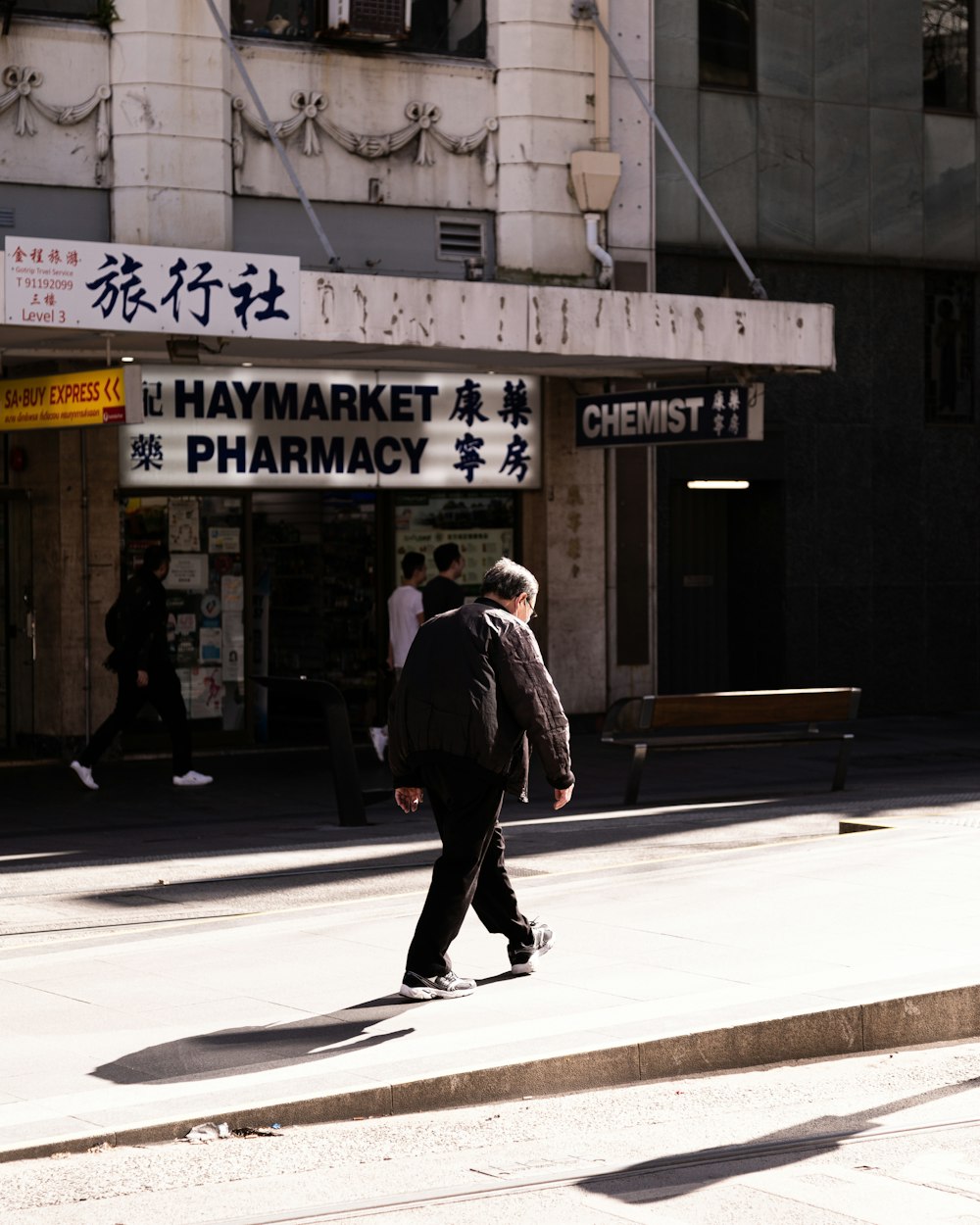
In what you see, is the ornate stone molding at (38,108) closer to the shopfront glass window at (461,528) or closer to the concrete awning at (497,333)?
the concrete awning at (497,333)

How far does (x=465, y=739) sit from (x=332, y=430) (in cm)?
1046

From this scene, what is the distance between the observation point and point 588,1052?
6461mm

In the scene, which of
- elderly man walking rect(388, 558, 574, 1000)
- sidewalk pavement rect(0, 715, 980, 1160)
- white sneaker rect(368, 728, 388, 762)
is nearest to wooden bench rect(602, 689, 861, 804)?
white sneaker rect(368, 728, 388, 762)

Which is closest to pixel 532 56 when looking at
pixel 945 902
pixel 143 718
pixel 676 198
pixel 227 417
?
pixel 676 198

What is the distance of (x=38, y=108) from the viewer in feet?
52.5

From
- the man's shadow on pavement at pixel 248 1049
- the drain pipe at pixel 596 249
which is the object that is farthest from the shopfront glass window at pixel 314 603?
the man's shadow on pavement at pixel 248 1049

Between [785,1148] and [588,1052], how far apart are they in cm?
89

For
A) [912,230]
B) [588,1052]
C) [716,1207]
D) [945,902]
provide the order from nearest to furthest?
[716,1207], [588,1052], [945,902], [912,230]

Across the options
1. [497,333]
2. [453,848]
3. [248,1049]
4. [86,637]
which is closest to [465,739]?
[453,848]

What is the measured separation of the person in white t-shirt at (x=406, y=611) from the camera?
50.6ft

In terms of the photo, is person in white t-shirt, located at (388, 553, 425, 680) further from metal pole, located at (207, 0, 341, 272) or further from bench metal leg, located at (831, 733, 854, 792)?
bench metal leg, located at (831, 733, 854, 792)

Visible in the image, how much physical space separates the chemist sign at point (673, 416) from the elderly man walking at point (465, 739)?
921 centimetres

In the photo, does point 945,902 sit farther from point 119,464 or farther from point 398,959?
point 119,464

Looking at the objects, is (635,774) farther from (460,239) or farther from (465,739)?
(465,739)
